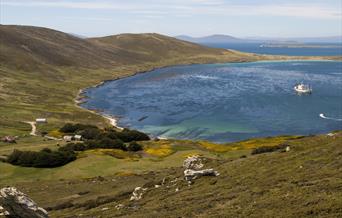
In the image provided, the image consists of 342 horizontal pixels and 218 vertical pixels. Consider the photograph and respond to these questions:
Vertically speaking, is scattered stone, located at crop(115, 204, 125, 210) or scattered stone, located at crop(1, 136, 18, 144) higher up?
scattered stone, located at crop(115, 204, 125, 210)

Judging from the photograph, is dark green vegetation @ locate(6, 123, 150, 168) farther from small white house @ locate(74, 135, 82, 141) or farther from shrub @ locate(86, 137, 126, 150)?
small white house @ locate(74, 135, 82, 141)

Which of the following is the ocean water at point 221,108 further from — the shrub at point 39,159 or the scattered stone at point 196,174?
the scattered stone at point 196,174

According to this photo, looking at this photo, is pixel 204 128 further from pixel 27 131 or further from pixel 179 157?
pixel 179 157

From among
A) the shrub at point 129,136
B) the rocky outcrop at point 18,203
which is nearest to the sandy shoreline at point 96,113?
the shrub at point 129,136

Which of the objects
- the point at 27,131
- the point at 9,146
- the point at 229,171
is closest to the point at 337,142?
the point at 229,171

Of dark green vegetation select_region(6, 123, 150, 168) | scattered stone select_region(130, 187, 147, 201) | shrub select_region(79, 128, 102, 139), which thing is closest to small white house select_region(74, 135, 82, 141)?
dark green vegetation select_region(6, 123, 150, 168)
